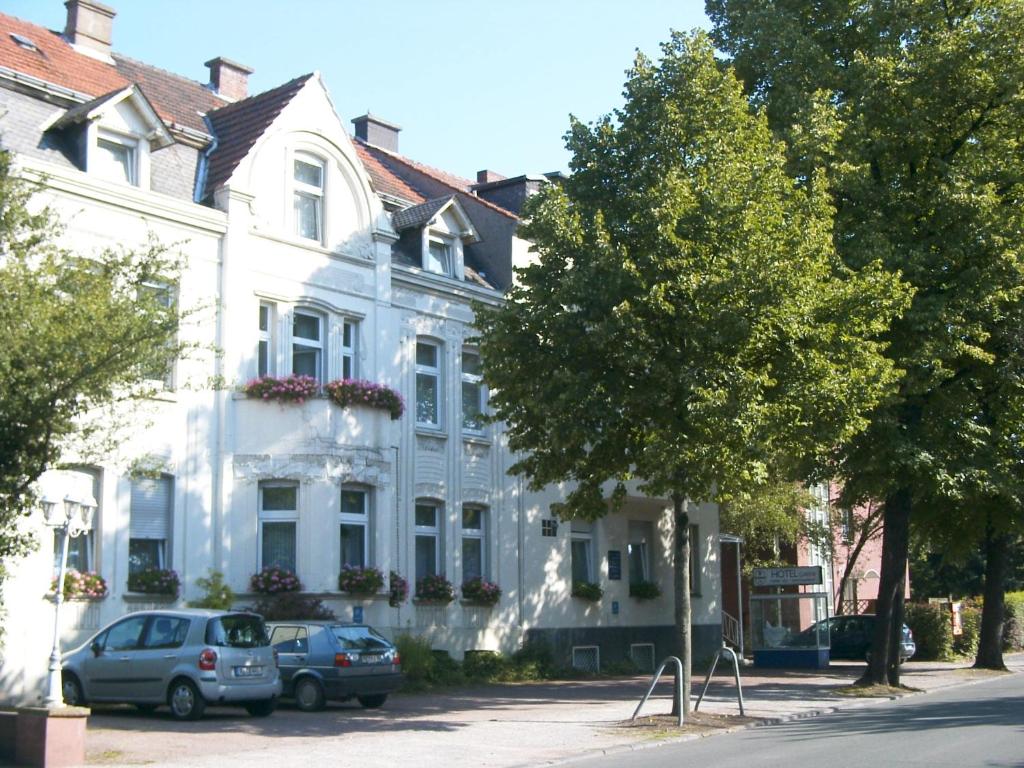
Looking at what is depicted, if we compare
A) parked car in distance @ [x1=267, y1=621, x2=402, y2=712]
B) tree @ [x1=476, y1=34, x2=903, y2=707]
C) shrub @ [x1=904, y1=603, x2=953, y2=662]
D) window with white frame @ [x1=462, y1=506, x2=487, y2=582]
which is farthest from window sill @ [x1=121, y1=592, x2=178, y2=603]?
shrub @ [x1=904, y1=603, x2=953, y2=662]

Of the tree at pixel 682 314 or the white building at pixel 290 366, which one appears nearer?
the tree at pixel 682 314

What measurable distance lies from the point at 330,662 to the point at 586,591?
39.4ft

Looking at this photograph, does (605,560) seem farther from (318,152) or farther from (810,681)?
(318,152)

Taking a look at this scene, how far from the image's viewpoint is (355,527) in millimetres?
25516

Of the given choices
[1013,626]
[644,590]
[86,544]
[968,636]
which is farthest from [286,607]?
[1013,626]

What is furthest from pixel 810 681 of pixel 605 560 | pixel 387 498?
pixel 387 498

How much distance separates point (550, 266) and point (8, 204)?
8.10 m

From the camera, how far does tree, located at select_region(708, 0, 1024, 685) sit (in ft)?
75.6

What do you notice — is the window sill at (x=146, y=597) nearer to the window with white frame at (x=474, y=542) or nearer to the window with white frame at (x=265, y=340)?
the window with white frame at (x=265, y=340)

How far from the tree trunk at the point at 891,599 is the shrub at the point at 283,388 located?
1190 cm

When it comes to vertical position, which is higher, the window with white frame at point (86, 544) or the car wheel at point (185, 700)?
the window with white frame at point (86, 544)

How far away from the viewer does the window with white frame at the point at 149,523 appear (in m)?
22.0

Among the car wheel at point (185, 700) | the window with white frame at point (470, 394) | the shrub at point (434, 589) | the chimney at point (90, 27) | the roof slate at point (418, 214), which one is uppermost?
the chimney at point (90, 27)

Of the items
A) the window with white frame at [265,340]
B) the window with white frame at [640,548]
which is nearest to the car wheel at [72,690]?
the window with white frame at [265,340]
